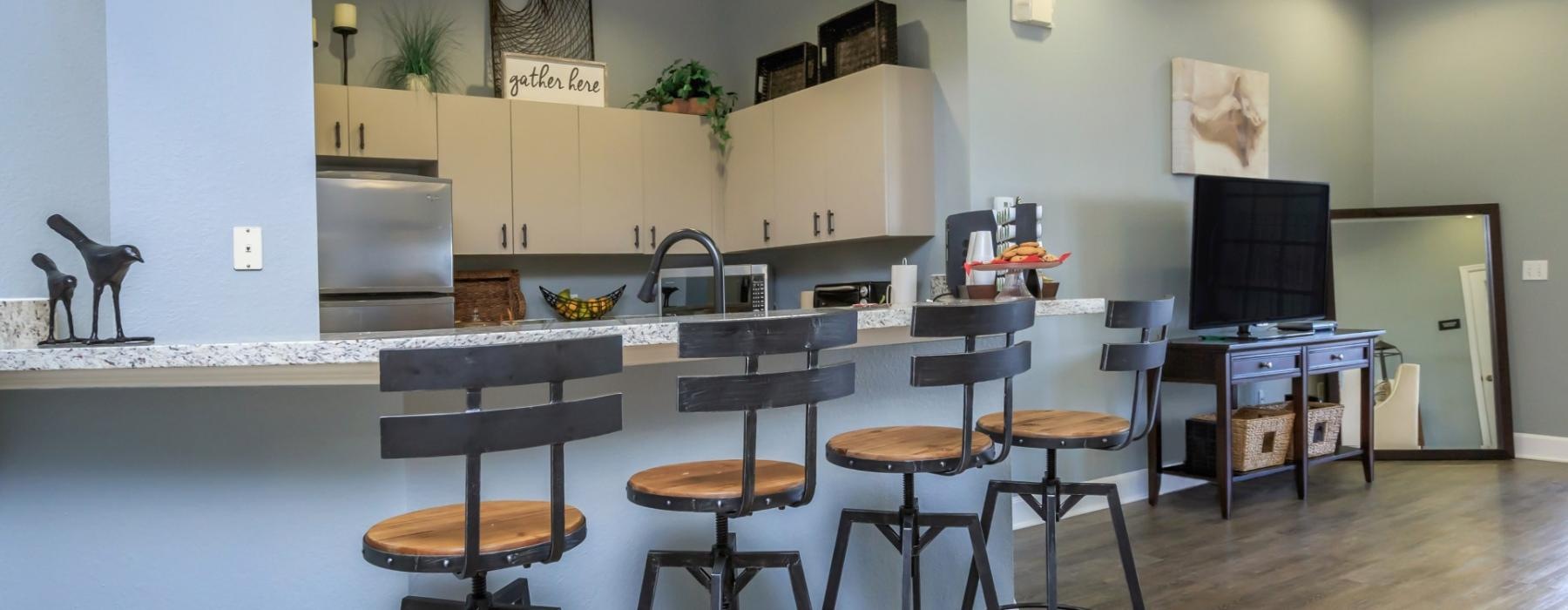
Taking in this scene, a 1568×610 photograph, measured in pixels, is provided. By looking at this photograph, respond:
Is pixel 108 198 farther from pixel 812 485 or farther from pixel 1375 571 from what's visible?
pixel 1375 571

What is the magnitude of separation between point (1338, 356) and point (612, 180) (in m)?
3.59

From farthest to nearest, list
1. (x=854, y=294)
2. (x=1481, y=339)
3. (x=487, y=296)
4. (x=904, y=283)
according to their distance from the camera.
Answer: (x=1481, y=339), (x=487, y=296), (x=854, y=294), (x=904, y=283)

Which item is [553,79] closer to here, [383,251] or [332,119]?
[332,119]

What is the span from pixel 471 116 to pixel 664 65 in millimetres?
1309

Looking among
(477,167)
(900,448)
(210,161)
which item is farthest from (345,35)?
(900,448)

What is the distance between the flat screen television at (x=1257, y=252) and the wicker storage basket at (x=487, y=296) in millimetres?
3174

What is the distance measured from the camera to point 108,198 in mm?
2188

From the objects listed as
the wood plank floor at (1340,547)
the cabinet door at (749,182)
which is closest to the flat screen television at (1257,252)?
the wood plank floor at (1340,547)

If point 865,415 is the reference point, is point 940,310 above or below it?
above

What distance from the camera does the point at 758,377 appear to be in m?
1.67

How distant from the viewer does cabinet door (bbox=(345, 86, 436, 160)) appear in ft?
14.5

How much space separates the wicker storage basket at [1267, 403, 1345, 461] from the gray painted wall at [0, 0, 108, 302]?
4.60 m

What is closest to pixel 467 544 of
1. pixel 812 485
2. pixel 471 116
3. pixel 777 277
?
pixel 812 485

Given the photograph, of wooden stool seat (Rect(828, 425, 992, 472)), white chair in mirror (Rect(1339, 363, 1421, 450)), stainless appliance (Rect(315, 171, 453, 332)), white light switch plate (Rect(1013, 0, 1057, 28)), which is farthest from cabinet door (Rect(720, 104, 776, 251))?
white chair in mirror (Rect(1339, 363, 1421, 450))
